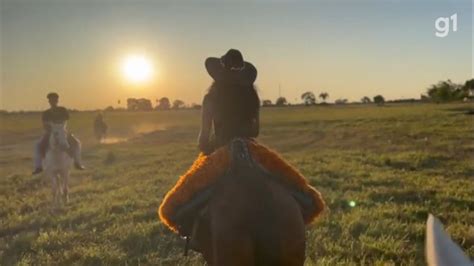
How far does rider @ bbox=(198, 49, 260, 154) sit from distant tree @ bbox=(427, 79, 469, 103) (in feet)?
354

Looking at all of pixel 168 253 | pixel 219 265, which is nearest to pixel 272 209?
pixel 219 265

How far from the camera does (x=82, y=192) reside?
13516mm

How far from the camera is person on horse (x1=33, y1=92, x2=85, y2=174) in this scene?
10.3 metres

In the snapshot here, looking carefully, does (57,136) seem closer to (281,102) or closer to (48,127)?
(48,127)

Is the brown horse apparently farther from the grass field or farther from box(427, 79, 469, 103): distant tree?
box(427, 79, 469, 103): distant tree

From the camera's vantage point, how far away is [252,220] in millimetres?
3273

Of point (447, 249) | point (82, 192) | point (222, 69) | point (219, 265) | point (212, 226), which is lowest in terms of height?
point (82, 192)

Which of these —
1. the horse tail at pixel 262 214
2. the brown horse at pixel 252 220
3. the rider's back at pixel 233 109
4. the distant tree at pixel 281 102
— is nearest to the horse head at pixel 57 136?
the rider's back at pixel 233 109

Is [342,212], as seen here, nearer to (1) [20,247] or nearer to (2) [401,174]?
(1) [20,247]

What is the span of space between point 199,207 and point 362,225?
4.76 meters

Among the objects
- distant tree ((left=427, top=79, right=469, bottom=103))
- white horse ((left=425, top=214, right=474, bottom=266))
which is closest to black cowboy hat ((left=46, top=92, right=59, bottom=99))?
white horse ((left=425, top=214, right=474, bottom=266))

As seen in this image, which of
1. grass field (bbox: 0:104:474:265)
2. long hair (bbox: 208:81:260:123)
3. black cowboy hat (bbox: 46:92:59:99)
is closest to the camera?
long hair (bbox: 208:81:260:123)

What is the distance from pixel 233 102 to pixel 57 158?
7.91m

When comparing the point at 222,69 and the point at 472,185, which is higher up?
the point at 222,69
